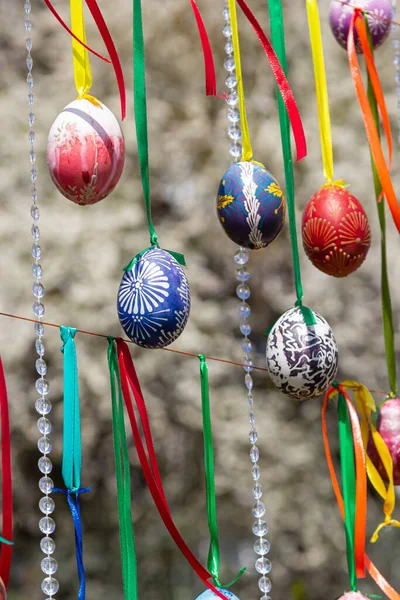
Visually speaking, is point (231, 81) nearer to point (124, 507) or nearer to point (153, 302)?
point (153, 302)

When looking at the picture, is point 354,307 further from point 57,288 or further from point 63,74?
point 63,74

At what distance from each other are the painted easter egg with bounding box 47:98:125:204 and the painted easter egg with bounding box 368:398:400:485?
1.19 ft

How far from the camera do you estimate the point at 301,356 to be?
2.14 ft

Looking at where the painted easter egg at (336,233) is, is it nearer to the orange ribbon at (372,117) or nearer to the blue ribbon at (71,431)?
the orange ribbon at (372,117)

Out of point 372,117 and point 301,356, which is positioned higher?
point 372,117

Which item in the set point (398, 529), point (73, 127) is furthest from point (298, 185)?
point (73, 127)

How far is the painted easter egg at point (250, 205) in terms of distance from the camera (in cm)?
66

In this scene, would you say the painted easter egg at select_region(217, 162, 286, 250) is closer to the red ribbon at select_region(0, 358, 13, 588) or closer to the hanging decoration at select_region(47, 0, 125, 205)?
the hanging decoration at select_region(47, 0, 125, 205)

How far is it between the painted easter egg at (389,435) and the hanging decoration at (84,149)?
14.2 inches

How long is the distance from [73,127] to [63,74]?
24.9 inches

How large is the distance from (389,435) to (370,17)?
45 cm

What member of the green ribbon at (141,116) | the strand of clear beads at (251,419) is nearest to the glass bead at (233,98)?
the strand of clear beads at (251,419)

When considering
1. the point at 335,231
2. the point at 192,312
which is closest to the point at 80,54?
the point at 335,231

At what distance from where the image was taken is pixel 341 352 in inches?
48.9
